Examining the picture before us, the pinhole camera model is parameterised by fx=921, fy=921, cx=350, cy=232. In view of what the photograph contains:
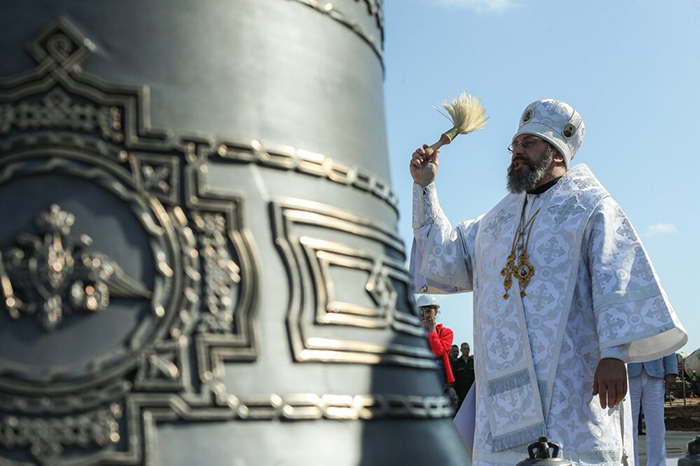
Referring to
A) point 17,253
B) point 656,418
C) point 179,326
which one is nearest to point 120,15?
point 17,253

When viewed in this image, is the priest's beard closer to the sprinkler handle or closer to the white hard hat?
the sprinkler handle

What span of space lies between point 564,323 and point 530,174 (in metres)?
0.68

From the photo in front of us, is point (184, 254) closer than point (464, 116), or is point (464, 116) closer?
point (184, 254)

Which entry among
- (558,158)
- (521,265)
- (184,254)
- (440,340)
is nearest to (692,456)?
(521,265)

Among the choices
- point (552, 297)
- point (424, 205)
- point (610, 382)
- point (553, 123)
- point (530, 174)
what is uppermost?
point (553, 123)

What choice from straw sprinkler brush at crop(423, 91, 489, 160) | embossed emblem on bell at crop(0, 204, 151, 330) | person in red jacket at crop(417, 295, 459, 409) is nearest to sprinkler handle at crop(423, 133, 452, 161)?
straw sprinkler brush at crop(423, 91, 489, 160)

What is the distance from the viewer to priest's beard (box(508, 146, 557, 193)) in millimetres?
3852

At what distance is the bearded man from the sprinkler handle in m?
0.03

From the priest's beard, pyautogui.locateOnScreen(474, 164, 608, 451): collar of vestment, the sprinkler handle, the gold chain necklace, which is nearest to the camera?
the sprinkler handle

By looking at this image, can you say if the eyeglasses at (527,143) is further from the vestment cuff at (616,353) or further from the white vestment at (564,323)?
the vestment cuff at (616,353)

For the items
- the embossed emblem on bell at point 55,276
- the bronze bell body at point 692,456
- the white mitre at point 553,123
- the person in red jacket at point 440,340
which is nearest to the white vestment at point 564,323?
the white mitre at point 553,123

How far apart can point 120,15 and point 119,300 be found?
561mm

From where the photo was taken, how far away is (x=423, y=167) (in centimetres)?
363

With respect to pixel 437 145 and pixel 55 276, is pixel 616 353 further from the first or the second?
pixel 55 276
